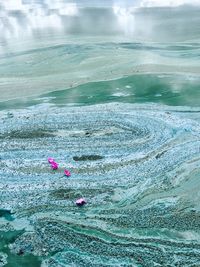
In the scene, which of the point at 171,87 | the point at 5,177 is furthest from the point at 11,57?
the point at 5,177

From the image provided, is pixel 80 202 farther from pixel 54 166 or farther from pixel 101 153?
pixel 101 153

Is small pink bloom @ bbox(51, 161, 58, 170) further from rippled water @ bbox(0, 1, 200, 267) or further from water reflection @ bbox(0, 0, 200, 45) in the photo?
water reflection @ bbox(0, 0, 200, 45)

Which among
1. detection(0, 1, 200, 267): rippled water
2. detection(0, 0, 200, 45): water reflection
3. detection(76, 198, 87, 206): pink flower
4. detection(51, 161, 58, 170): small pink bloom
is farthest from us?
detection(0, 0, 200, 45): water reflection

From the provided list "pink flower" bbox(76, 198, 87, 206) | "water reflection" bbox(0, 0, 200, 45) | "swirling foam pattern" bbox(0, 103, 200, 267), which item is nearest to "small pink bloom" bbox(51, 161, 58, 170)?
"swirling foam pattern" bbox(0, 103, 200, 267)

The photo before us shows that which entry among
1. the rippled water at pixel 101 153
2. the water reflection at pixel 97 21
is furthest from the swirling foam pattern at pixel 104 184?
the water reflection at pixel 97 21

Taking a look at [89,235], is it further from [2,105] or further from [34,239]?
[2,105]

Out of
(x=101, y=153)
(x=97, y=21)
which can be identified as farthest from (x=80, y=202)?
(x=97, y=21)

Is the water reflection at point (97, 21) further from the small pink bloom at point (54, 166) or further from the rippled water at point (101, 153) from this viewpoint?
the small pink bloom at point (54, 166)
